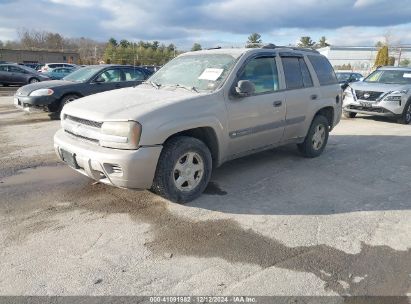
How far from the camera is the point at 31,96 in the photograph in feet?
31.6

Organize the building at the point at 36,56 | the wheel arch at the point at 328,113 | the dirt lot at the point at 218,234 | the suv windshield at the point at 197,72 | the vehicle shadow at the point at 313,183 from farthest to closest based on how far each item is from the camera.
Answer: the building at the point at 36,56 < the wheel arch at the point at 328,113 < the suv windshield at the point at 197,72 < the vehicle shadow at the point at 313,183 < the dirt lot at the point at 218,234

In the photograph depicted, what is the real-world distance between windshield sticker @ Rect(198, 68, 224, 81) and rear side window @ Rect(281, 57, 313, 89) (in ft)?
4.20

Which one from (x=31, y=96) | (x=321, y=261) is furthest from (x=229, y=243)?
(x=31, y=96)

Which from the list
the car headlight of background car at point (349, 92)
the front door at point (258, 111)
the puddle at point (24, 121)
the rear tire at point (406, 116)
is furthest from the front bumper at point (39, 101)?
the rear tire at point (406, 116)

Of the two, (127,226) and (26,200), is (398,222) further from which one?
(26,200)

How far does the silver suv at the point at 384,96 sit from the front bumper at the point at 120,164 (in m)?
8.76

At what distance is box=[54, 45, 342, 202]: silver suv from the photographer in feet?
12.7

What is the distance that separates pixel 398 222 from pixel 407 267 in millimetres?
964

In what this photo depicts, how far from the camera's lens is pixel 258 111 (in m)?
5.01

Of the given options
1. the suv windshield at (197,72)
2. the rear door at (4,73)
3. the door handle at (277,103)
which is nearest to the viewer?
the suv windshield at (197,72)

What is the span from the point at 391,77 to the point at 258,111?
8.52 m

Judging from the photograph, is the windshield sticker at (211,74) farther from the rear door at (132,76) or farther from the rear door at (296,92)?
the rear door at (132,76)

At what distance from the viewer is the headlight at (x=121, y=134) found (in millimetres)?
3785

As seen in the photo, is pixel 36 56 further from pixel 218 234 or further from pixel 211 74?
pixel 218 234
